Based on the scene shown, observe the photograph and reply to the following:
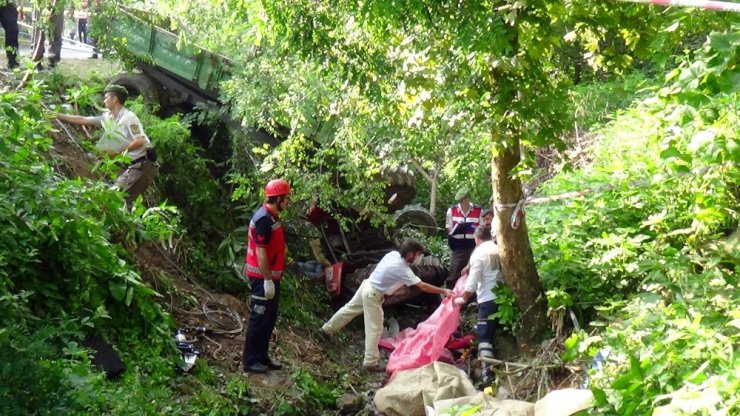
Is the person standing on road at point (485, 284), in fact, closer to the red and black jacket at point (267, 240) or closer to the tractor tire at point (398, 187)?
the red and black jacket at point (267, 240)

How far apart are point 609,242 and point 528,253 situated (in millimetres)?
881

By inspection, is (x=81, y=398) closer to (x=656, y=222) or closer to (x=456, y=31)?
(x=456, y=31)

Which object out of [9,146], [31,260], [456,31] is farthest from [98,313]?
[456,31]

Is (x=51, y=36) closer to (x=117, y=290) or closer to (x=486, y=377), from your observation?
(x=117, y=290)

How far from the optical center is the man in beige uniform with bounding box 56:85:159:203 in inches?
328

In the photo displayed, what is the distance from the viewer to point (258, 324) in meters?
7.60

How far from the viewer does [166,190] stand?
10547 mm

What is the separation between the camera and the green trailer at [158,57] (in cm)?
1190

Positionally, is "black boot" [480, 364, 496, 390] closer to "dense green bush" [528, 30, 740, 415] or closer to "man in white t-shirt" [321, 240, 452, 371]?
"dense green bush" [528, 30, 740, 415]

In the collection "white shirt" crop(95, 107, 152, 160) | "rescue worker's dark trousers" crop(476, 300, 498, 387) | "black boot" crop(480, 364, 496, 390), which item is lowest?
"black boot" crop(480, 364, 496, 390)

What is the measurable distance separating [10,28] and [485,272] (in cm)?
699

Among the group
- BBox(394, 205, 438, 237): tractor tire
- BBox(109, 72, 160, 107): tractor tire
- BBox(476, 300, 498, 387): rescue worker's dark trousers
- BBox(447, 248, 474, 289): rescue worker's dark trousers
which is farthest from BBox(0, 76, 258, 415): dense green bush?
BBox(394, 205, 438, 237): tractor tire

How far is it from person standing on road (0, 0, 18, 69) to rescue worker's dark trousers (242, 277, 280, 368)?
17.9ft

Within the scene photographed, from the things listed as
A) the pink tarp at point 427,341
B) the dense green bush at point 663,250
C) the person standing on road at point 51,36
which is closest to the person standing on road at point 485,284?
the pink tarp at point 427,341
